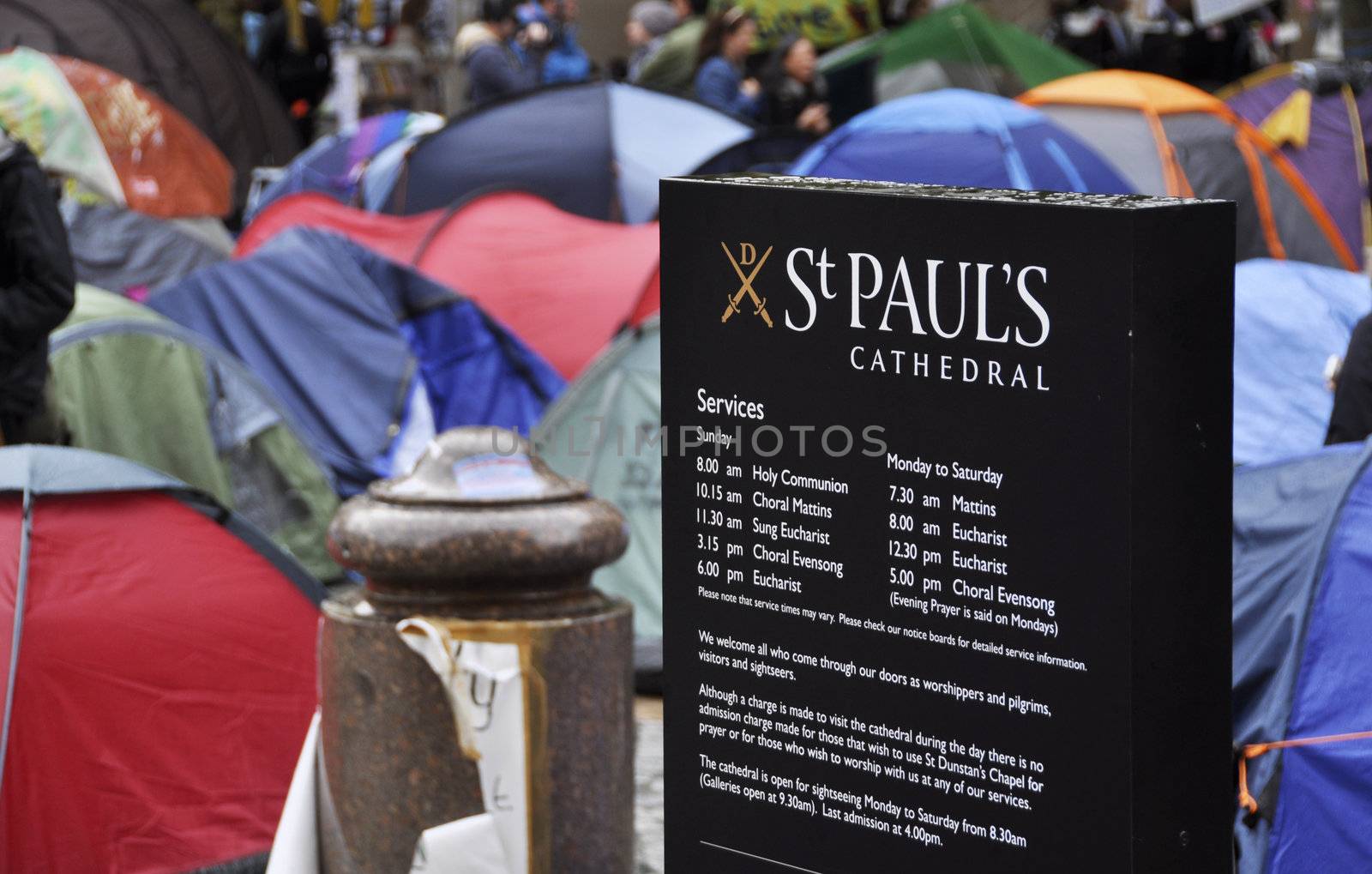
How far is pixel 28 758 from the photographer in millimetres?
4945

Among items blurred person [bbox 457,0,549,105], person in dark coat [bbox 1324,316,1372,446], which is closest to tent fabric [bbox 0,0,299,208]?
blurred person [bbox 457,0,549,105]

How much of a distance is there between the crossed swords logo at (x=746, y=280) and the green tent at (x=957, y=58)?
38.4ft

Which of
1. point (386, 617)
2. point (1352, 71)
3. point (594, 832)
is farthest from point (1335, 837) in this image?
point (1352, 71)

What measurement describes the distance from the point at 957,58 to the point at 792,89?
2.06 meters

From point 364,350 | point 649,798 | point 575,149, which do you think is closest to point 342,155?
point 575,149

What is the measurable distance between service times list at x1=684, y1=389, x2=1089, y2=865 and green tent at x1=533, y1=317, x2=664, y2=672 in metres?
4.44

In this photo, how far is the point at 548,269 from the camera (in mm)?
9047

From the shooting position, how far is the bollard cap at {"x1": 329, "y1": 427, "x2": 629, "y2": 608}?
394 cm

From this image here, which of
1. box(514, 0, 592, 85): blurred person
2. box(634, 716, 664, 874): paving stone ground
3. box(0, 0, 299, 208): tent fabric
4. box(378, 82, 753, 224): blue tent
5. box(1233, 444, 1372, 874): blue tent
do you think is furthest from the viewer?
box(0, 0, 299, 208): tent fabric

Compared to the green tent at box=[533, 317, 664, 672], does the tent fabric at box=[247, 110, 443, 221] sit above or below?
above

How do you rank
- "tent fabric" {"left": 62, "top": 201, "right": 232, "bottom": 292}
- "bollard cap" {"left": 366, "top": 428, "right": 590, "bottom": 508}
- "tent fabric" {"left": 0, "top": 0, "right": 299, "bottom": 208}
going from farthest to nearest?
"tent fabric" {"left": 0, "top": 0, "right": 299, "bottom": 208}
"tent fabric" {"left": 62, "top": 201, "right": 232, "bottom": 292}
"bollard cap" {"left": 366, "top": 428, "right": 590, "bottom": 508}

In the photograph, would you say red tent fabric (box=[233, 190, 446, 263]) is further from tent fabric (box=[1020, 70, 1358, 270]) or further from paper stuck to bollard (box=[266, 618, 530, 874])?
paper stuck to bollard (box=[266, 618, 530, 874])

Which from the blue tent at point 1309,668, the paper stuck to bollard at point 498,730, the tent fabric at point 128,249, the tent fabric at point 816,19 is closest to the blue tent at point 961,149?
the tent fabric at point 128,249

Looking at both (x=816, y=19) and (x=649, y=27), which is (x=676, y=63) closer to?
(x=816, y=19)
